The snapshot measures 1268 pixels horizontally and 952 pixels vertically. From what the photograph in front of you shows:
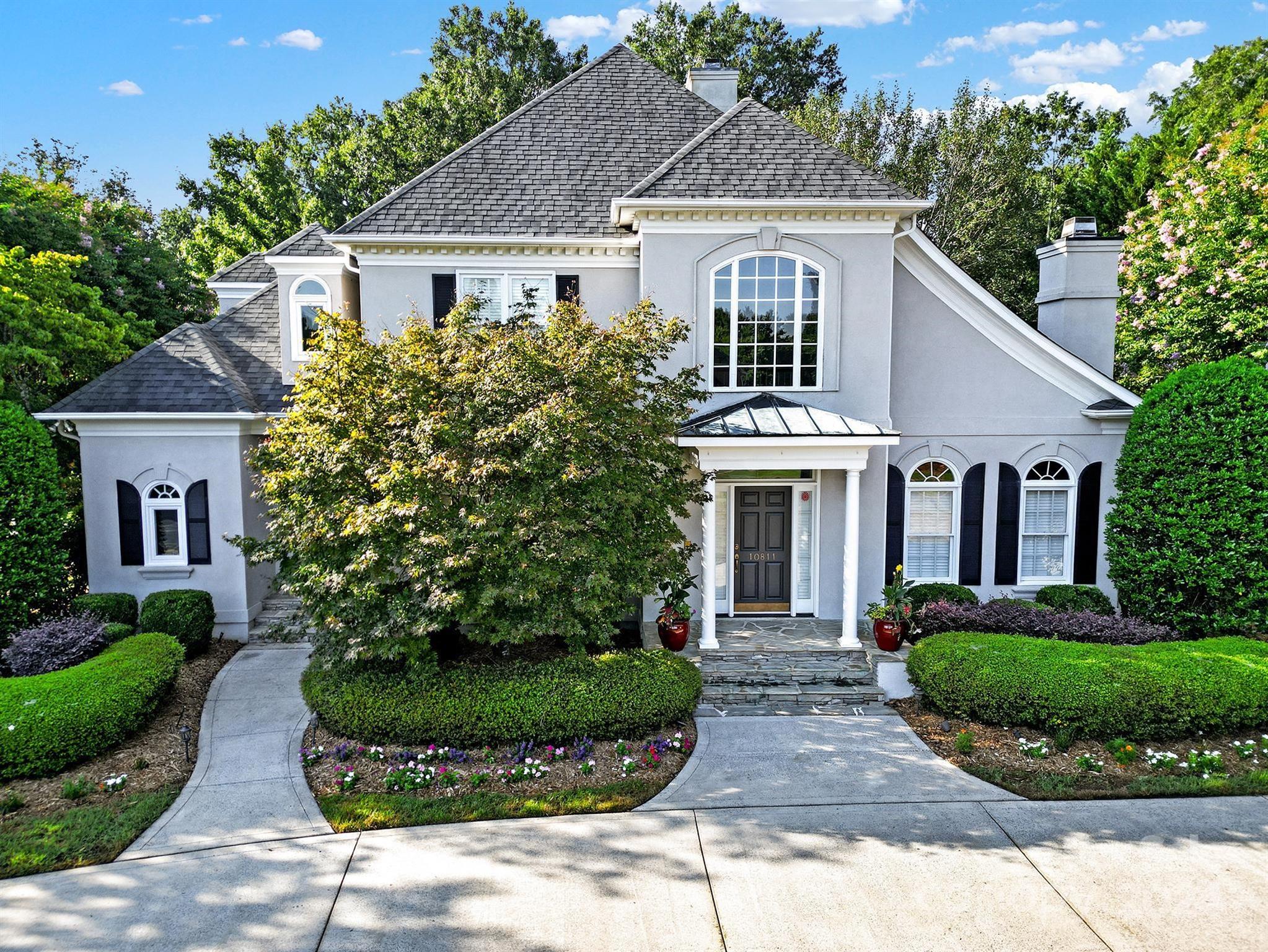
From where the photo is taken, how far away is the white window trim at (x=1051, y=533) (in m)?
14.3

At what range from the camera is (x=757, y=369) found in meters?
13.4

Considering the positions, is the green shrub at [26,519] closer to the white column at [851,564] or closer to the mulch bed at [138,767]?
the mulch bed at [138,767]

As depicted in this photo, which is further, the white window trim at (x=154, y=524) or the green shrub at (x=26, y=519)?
the white window trim at (x=154, y=524)

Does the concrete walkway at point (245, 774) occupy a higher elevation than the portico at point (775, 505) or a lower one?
lower

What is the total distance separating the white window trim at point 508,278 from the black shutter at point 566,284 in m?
0.07

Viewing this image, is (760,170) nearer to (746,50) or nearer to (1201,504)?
(1201,504)

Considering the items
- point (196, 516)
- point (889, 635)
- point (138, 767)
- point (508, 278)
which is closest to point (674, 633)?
point (889, 635)

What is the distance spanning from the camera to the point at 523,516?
31.2 feet

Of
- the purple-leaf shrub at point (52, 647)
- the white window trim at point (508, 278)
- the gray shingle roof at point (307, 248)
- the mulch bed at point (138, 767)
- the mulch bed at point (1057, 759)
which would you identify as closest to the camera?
the mulch bed at point (138, 767)

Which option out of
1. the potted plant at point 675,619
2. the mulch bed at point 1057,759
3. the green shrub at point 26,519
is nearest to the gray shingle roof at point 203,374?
the green shrub at point 26,519

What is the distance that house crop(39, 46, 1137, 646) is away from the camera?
12938mm

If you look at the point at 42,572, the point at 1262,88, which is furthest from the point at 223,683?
the point at 1262,88

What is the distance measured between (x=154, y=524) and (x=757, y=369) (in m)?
10.7

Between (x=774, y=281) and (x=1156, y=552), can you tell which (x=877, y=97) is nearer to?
(x=774, y=281)
